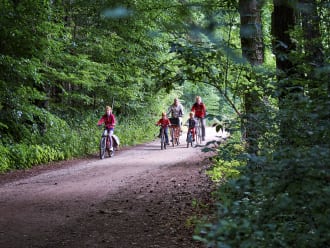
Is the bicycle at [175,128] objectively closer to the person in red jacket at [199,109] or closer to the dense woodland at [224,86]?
the person in red jacket at [199,109]

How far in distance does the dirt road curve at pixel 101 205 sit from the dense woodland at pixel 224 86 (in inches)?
33.0

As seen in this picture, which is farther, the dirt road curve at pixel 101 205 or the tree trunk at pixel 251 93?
the dirt road curve at pixel 101 205

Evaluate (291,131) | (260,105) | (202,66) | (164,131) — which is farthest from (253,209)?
(164,131)

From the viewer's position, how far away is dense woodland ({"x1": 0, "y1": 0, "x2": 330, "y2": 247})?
125 inches

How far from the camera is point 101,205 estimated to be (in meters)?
8.59

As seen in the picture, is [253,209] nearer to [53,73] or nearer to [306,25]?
[306,25]

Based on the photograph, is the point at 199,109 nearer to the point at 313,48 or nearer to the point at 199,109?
the point at 199,109

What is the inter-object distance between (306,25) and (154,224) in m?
4.07

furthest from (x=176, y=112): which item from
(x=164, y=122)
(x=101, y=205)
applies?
(x=101, y=205)

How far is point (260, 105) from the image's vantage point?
5.99 metres

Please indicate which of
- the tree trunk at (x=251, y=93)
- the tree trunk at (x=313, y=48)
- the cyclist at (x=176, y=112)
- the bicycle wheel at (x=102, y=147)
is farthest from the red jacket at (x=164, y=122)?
the tree trunk at (x=313, y=48)

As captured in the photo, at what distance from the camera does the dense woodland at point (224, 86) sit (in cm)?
318

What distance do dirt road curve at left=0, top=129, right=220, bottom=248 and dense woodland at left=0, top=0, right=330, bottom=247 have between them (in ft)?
2.75

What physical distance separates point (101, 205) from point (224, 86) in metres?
3.40
